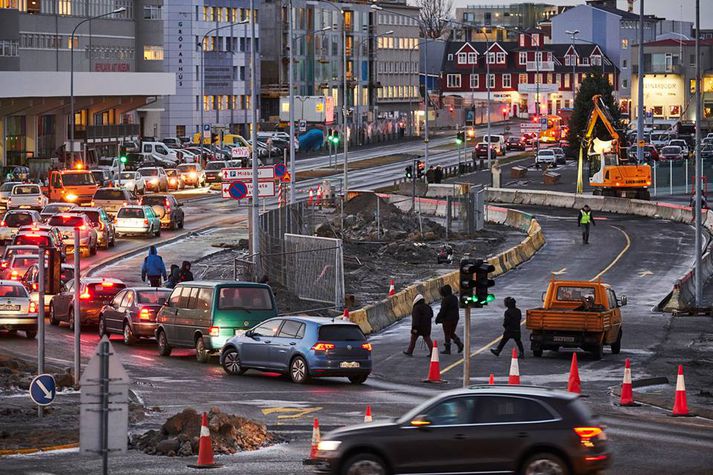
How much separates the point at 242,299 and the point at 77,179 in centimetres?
4114

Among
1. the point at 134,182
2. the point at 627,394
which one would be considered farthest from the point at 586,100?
the point at 627,394

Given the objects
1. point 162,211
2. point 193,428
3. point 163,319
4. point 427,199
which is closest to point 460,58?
point 427,199

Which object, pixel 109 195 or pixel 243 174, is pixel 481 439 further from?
pixel 109 195

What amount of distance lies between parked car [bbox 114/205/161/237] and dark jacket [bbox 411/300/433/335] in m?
29.8

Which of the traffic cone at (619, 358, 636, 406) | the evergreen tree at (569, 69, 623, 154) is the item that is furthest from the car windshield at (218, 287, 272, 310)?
the evergreen tree at (569, 69, 623, 154)

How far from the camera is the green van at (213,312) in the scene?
3353 centimetres

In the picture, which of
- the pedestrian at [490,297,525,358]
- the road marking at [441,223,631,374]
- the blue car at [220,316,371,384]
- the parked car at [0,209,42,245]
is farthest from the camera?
the parked car at [0,209,42,245]

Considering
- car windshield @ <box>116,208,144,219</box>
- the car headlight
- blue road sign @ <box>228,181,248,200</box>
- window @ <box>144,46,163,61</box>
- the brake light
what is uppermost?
window @ <box>144,46,163,61</box>

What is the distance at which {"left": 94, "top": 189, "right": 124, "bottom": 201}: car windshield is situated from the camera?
224ft

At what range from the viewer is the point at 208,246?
60375 mm

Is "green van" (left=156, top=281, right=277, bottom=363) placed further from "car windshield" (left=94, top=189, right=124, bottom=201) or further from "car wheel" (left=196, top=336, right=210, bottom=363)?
"car windshield" (left=94, top=189, right=124, bottom=201)

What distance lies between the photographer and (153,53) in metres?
132

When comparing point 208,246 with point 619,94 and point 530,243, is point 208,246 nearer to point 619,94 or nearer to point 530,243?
point 530,243

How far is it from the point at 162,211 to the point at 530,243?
52.4 feet
